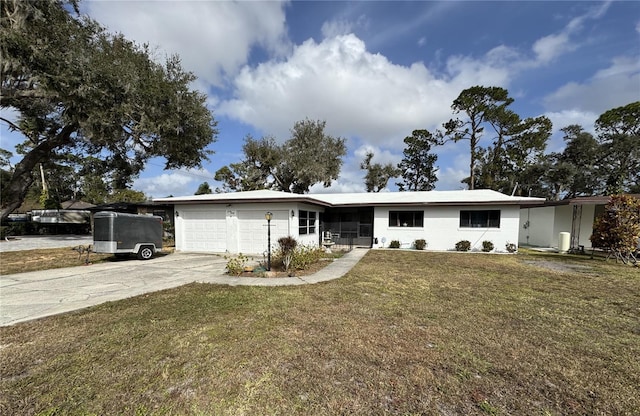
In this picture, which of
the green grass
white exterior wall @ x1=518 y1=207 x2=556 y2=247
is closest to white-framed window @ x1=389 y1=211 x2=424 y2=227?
white exterior wall @ x1=518 y1=207 x2=556 y2=247

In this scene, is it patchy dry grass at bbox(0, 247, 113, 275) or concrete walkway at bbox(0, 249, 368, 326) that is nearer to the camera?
concrete walkway at bbox(0, 249, 368, 326)

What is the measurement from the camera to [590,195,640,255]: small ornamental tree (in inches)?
412

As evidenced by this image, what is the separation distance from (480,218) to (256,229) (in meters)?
11.7

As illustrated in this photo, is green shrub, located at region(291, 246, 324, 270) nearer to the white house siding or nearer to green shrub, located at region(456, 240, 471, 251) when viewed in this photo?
the white house siding

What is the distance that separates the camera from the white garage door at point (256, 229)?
12367 mm

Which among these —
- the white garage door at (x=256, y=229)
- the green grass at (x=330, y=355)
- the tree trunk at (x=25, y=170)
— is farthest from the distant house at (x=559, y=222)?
the tree trunk at (x=25, y=170)

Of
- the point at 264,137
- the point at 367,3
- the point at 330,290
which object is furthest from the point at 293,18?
the point at 264,137

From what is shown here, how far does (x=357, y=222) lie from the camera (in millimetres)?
16812

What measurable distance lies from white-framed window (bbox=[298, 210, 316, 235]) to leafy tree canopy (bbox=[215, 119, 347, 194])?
12.8 m

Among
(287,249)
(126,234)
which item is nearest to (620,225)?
(287,249)

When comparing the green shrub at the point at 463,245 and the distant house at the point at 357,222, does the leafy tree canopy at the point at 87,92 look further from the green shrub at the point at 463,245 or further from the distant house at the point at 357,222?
the green shrub at the point at 463,245

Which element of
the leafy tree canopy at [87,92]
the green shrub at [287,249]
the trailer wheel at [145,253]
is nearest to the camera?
the green shrub at [287,249]

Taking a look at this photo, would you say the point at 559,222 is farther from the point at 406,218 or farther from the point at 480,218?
the point at 406,218

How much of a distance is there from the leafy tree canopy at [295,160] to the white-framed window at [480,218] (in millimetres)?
15080
